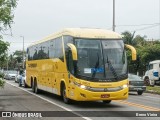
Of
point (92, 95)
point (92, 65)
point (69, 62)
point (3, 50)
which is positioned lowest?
point (92, 95)

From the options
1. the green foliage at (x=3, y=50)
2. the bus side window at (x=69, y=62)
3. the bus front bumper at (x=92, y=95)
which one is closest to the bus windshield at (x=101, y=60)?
the bus side window at (x=69, y=62)

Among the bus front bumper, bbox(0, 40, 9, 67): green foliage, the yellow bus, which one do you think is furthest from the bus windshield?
bbox(0, 40, 9, 67): green foliage

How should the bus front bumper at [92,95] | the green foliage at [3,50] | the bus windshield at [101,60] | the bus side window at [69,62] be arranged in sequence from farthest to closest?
the green foliage at [3,50]
the bus side window at [69,62]
the bus windshield at [101,60]
the bus front bumper at [92,95]

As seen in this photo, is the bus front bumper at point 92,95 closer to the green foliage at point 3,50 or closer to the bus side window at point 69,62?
the bus side window at point 69,62

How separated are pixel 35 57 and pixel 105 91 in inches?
437

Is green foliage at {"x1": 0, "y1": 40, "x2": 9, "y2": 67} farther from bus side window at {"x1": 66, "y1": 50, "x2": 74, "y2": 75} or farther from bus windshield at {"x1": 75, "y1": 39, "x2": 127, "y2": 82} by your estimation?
bus windshield at {"x1": 75, "y1": 39, "x2": 127, "y2": 82}

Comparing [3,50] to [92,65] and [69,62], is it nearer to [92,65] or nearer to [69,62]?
[69,62]

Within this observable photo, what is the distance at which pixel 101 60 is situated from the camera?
59.5ft

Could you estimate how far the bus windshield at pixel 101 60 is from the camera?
58.4 feet

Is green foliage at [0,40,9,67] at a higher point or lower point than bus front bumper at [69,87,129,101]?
higher

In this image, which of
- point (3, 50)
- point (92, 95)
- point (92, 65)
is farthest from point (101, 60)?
point (3, 50)

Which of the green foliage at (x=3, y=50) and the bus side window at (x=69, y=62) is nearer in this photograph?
the bus side window at (x=69, y=62)

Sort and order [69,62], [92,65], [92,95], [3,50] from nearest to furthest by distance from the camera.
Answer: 1. [92,95]
2. [92,65]
3. [69,62]
4. [3,50]

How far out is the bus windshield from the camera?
58.4ft
